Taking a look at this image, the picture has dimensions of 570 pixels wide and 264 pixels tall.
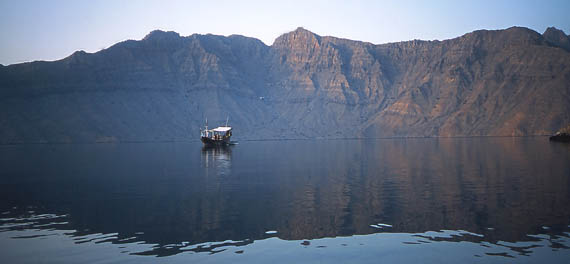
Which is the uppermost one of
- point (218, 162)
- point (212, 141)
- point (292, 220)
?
point (212, 141)

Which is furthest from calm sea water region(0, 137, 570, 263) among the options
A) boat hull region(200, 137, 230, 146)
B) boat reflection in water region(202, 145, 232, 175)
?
boat hull region(200, 137, 230, 146)

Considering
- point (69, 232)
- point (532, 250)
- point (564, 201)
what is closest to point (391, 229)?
point (532, 250)

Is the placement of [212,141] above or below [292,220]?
above

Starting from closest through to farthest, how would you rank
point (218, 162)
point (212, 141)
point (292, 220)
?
1. point (292, 220)
2. point (218, 162)
3. point (212, 141)

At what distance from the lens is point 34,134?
187125 mm

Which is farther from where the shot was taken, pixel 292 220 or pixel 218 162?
pixel 218 162

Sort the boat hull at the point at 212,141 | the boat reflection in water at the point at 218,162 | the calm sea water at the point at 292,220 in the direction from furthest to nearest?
the boat hull at the point at 212,141
the boat reflection in water at the point at 218,162
the calm sea water at the point at 292,220

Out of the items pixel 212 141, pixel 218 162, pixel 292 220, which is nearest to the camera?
pixel 292 220

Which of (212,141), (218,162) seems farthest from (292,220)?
(212,141)

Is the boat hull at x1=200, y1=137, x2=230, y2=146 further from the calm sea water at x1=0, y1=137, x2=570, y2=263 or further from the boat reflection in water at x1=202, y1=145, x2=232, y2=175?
the calm sea water at x1=0, y1=137, x2=570, y2=263

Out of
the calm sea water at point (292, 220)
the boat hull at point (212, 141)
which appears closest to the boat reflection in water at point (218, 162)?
the calm sea water at point (292, 220)

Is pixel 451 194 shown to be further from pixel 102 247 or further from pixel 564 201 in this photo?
pixel 102 247

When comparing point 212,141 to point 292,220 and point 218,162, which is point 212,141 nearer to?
point 218,162

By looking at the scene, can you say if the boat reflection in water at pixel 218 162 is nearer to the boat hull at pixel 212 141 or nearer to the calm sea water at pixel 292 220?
the calm sea water at pixel 292 220
